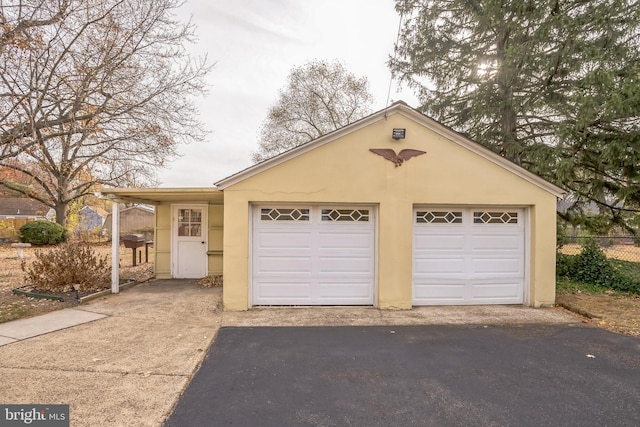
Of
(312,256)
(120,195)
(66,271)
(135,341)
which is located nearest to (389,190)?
(312,256)

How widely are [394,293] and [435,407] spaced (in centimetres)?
340

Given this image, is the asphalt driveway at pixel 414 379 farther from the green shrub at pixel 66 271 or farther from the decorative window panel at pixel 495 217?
the green shrub at pixel 66 271

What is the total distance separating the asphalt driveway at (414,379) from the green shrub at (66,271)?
14.8ft

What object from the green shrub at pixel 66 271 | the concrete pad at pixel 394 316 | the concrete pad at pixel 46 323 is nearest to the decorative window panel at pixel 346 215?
the concrete pad at pixel 394 316

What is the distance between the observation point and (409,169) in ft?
21.7

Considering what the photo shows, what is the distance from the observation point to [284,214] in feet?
22.0

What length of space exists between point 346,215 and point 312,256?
3.72 feet

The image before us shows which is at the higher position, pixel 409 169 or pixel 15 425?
pixel 409 169

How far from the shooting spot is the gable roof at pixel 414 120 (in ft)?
20.9

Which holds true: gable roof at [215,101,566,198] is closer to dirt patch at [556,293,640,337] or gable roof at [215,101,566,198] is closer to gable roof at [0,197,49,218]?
dirt patch at [556,293,640,337]

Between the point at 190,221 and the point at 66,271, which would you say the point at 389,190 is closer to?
the point at 190,221

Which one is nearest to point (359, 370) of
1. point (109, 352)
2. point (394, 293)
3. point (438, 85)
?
point (394, 293)

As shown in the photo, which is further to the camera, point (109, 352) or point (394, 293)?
point (394, 293)

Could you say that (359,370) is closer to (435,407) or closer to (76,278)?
(435,407)
